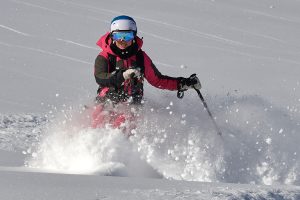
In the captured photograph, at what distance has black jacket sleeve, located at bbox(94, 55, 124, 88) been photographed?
7031 millimetres

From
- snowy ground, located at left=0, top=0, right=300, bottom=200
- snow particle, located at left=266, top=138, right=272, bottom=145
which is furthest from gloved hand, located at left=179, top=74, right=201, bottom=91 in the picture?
snow particle, located at left=266, top=138, right=272, bottom=145

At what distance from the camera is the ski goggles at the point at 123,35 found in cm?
727

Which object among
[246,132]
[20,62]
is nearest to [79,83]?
[20,62]

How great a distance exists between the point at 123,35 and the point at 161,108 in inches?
42.1

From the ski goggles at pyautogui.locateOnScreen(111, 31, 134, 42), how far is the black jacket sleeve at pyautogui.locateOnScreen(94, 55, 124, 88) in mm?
249

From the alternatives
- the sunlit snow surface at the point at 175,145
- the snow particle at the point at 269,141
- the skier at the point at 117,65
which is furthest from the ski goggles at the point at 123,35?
the snow particle at the point at 269,141

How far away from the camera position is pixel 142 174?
21.6 ft

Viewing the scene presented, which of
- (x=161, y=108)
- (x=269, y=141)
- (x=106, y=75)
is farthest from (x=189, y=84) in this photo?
(x=269, y=141)

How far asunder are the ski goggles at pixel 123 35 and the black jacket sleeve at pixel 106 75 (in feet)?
0.82

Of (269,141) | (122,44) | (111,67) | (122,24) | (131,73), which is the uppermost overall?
(122,24)

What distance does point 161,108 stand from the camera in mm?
7945

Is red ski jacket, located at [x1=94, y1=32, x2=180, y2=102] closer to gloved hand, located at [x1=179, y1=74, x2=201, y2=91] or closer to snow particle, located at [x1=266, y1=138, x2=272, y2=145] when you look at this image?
gloved hand, located at [x1=179, y1=74, x2=201, y2=91]

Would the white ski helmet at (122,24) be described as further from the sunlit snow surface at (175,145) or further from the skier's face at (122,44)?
the sunlit snow surface at (175,145)

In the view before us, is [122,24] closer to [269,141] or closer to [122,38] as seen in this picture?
[122,38]
